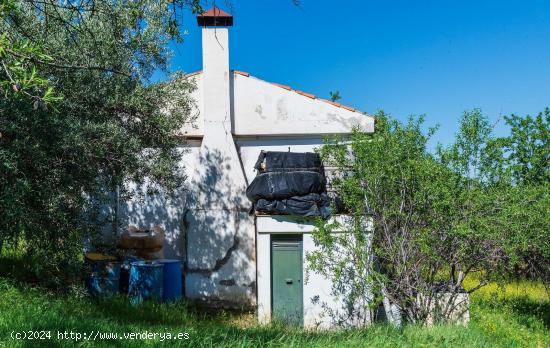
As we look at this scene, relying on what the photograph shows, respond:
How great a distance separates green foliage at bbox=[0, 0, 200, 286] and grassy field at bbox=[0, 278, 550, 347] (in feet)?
2.42

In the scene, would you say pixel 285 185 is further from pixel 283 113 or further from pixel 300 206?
pixel 283 113

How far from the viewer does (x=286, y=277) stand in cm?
988

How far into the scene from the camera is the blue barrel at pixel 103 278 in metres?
9.75

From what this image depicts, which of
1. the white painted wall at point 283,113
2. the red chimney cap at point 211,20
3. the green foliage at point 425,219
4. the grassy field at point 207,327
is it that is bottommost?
the grassy field at point 207,327

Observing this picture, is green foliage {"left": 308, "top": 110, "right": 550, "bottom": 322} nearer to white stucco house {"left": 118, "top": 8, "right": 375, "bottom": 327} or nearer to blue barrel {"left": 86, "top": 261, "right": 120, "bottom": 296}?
white stucco house {"left": 118, "top": 8, "right": 375, "bottom": 327}

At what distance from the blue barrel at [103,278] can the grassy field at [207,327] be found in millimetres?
1212

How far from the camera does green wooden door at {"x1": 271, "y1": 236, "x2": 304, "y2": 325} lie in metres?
9.77

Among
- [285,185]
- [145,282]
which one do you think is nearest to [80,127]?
[145,282]

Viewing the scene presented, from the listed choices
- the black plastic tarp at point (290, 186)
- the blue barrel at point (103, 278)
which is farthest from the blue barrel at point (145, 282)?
the black plastic tarp at point (290, 186)

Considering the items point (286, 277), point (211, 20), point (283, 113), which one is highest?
point (211, 20)

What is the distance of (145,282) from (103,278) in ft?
3.14

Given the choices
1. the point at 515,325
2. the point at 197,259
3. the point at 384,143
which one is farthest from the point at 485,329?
the point at 197,259

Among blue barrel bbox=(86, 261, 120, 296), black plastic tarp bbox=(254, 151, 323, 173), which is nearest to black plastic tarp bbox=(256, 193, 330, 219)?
black plastic tarp bbox=(254, 151, 323, 173)

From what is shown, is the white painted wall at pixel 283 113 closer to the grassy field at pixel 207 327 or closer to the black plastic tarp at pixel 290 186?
the black plastic tarp at pixel 290 186
